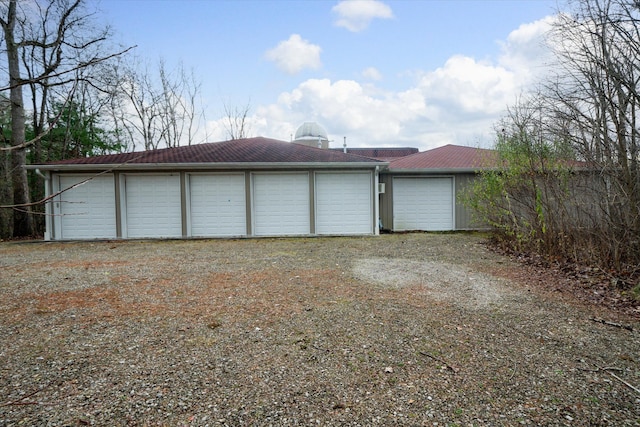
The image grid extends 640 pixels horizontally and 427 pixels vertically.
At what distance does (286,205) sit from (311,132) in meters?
11.9

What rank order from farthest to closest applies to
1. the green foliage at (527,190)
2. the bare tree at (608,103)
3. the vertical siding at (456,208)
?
1. the vertical siding at (456,208)
2. the green foliage at (527,190)
3. the bare tree at (608,103)

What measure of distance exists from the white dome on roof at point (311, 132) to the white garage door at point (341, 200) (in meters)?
11.0

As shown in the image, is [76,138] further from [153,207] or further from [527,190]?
[527,190]

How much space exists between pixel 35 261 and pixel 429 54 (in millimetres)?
11660

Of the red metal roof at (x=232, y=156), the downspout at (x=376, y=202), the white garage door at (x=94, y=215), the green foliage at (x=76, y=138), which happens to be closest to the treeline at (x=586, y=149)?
the downspout at (x=376, y=202)

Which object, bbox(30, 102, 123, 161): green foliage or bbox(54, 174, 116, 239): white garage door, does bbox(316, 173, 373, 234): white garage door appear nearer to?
bbox(54, 174, 116, 239): white garage door

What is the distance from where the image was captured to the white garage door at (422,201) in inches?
497

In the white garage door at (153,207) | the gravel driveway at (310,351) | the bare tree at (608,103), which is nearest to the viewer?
the gravel driveway at (310,351)

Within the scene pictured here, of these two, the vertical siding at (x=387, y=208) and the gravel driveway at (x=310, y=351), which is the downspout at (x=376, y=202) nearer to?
the vertical siding at (x=387, y=208)

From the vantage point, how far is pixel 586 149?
19.6 feet

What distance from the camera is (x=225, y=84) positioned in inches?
894

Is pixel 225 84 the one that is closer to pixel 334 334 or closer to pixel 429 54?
pixel 429 54

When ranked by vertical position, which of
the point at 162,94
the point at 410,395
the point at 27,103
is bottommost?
the point at 410,395

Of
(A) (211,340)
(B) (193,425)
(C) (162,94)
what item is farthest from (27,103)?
(B) (193,425)
